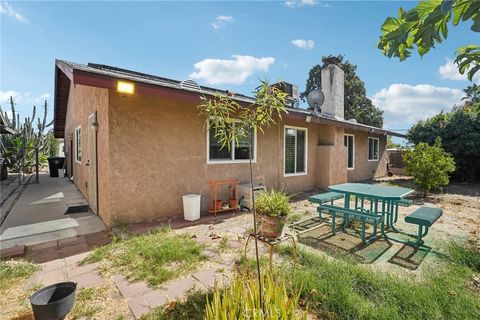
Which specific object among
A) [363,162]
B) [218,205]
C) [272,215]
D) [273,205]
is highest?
[363,162]

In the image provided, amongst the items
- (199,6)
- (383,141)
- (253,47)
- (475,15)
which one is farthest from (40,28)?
(383,141)

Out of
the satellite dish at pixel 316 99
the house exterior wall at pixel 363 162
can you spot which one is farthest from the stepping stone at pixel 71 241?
the house exterior wall at pixel 363 162

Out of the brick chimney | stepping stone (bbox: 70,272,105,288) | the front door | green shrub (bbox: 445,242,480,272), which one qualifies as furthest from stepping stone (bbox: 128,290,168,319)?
the brick chimney

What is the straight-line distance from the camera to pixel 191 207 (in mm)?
5281

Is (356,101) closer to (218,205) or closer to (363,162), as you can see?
(363,162)

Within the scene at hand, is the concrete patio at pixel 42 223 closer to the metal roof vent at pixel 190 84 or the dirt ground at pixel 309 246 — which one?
the dirt ground at pixel 309 246

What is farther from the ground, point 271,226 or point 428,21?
point 428,21

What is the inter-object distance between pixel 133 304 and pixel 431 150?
11103 millimetres

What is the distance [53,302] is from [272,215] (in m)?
2.15

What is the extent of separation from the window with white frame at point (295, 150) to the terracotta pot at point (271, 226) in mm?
5760

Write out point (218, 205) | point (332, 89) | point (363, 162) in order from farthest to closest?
1. point (363, 162)
2. point (332, 89)
3. point (218, 205)

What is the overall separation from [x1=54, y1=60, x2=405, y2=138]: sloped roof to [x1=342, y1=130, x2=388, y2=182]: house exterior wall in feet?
2.33

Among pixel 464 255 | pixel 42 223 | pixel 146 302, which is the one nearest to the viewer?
pixel 146 302

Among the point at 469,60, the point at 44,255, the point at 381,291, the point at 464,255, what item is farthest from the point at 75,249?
the point at 464,255
